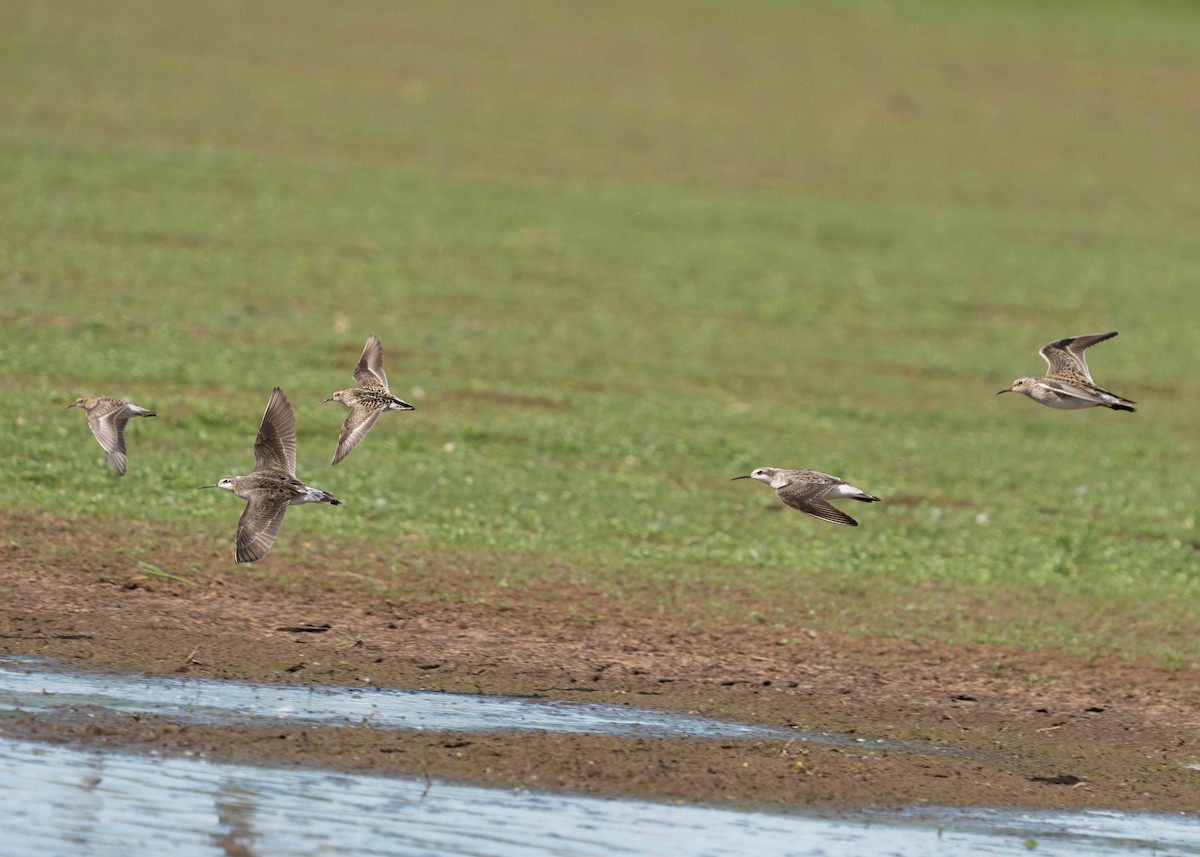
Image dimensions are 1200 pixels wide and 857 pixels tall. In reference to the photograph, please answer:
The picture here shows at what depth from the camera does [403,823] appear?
10.1 meters

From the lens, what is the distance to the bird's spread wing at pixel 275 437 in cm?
1189

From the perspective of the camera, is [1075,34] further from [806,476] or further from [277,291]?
[806,476]

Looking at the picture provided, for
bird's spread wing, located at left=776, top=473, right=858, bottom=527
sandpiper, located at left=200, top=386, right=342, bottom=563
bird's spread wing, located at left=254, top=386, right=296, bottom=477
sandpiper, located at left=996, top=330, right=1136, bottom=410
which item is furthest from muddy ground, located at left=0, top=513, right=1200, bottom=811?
sandpiper, located at left=996, top=330, right=1136, bottom=410

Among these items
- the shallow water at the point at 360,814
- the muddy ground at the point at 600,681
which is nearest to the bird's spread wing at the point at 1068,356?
the muddy ground at the point at 600,681

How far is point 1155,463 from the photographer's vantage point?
20719mm

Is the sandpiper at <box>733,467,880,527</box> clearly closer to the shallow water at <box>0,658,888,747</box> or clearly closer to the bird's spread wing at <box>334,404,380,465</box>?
the shallow water at <box>0,658,888,747</box>

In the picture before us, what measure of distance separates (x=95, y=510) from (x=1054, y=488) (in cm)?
970

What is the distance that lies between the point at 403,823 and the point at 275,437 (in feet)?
9.86

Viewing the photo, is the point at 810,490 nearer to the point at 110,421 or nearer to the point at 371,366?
the point at 371,366

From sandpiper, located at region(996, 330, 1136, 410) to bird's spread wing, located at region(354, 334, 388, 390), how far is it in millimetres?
4273

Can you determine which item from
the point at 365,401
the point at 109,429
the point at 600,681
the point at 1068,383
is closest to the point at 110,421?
the point at 109,429

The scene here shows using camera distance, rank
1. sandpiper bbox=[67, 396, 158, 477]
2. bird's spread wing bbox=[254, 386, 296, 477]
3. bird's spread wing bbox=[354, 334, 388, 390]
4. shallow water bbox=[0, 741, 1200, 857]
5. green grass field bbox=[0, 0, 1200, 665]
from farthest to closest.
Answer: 1. green grass field bbox=[0, 0, 1200, 665]
2. sandpiper bbox=[67, 396, 158, 477]
3. bird's spread wing bbox=[354, 334, 388, 390]
4. bird's spread wing bbox=[254, 386, 296, 477]
5. shallow water bbox=[0, 741, 1200, 857]

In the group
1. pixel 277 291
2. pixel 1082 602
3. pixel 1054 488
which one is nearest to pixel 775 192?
pixel 277 291

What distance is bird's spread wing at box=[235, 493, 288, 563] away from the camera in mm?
11281
